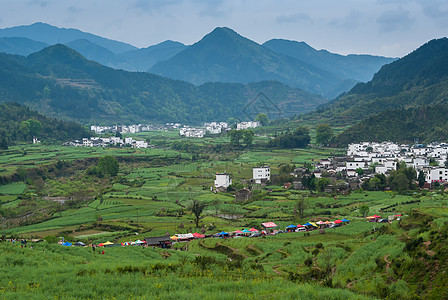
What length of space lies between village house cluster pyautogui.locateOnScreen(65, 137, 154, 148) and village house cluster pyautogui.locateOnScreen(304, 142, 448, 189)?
5190 cm

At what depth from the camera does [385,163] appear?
6525 cm

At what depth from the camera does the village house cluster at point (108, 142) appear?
108688mm

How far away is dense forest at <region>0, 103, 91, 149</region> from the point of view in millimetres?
99731

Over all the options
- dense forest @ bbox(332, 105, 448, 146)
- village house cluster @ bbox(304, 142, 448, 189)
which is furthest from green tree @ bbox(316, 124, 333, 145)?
village house cluster @ bbox(304, 142, 448, 189)

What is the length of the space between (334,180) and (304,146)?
4242 centimetres

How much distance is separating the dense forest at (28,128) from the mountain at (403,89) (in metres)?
73.7

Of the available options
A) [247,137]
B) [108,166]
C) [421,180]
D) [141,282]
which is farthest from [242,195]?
[247,137]

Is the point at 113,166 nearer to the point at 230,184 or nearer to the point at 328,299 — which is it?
the point at 230,184

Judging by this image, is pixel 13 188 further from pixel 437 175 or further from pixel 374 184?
pixel 437 175

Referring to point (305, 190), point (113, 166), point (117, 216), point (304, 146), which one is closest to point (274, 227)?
point (117, 216)

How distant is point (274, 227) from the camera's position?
38531 mm

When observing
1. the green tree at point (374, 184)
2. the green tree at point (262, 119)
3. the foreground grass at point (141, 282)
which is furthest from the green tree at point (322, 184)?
the green tree at point (262, 119)

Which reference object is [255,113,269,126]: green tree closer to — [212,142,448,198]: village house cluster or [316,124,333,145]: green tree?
[316,124,333,145]: green tree

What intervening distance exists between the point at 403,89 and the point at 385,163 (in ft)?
306
